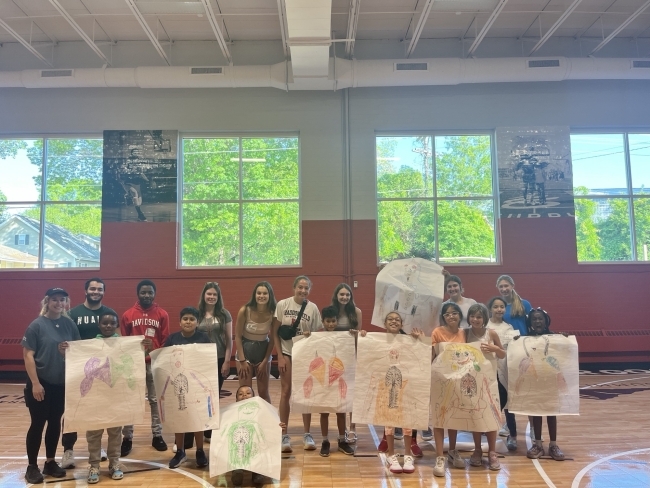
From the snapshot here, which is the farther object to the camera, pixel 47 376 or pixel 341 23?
pixel 341 23

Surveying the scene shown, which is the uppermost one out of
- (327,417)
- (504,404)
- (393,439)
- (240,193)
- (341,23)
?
(341,23)

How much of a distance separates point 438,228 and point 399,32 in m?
3.81

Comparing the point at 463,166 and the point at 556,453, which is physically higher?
the point at 463,166

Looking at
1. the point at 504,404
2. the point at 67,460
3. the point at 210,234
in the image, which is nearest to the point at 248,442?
the point at 67,460

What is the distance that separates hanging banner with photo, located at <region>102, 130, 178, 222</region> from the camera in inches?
342

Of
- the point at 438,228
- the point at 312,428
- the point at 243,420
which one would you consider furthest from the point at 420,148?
the point at 243,420

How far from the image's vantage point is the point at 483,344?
3.68m

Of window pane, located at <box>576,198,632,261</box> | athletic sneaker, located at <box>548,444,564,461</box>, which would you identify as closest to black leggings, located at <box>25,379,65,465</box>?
athletic sneaker, located at <box>548,444,564,461</box>

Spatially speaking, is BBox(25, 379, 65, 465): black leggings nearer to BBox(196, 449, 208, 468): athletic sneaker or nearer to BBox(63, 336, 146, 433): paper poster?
BBox(63, 336, 146, 433): paper poster

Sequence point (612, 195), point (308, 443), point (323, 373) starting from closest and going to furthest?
point (323, 373) → point (308, 443) → point (612, 195)

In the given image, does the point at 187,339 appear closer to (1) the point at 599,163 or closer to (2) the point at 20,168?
(2) the point at 20,168

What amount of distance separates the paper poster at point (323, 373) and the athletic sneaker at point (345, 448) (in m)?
0.38

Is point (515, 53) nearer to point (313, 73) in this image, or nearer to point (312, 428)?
point (313, 73)

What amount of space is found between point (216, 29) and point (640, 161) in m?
8.53
